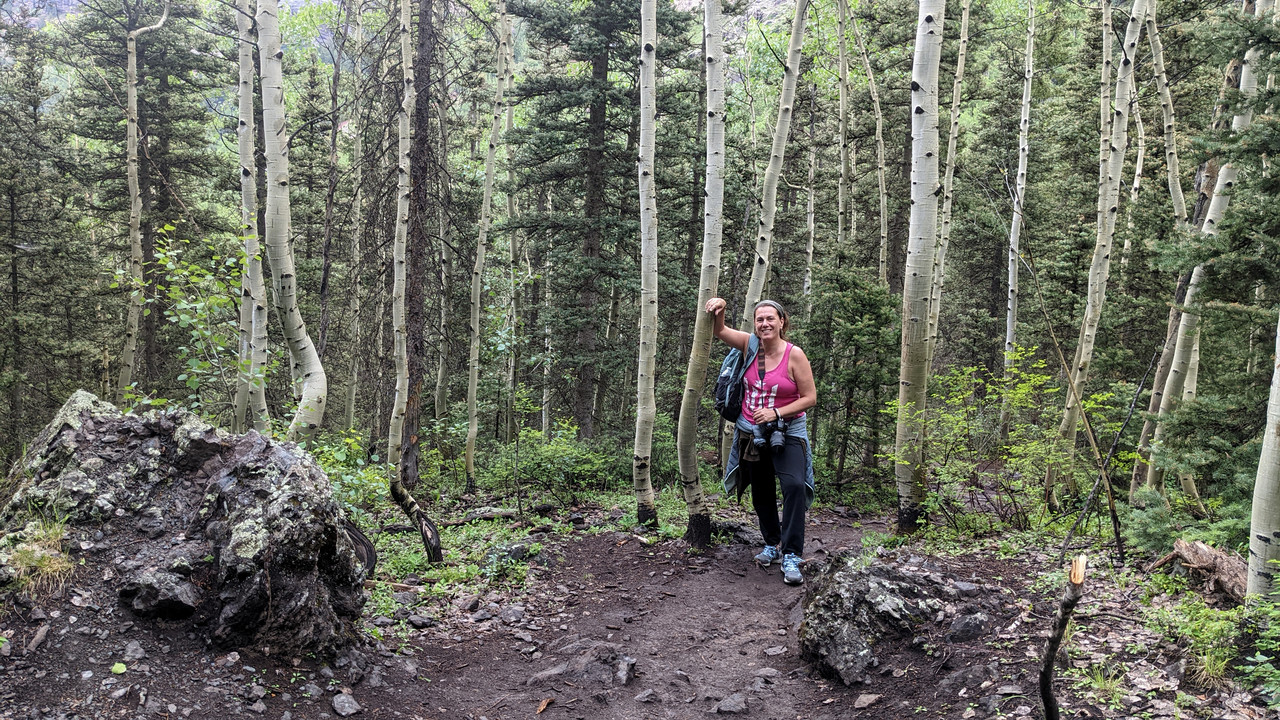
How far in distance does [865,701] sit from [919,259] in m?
3.77

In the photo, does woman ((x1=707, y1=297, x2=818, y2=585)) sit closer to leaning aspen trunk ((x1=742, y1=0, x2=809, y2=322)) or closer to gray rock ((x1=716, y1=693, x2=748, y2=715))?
leaning aspen trunk ((x1=742, y1=0, x2=809, y2=322))

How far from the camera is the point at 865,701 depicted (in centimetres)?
345

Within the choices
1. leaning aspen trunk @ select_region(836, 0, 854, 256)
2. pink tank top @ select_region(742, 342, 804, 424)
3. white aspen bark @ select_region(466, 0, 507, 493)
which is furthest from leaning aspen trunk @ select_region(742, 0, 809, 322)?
white aspen bark @ select_region(466, 0, 507, 493)

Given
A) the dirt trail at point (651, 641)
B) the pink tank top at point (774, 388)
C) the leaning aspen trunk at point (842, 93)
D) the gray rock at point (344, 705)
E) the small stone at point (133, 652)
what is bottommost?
the dirt trail at point (651, 641)

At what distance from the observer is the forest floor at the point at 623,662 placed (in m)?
2.81

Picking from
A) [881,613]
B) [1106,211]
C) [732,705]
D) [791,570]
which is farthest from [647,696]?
[1106,211]

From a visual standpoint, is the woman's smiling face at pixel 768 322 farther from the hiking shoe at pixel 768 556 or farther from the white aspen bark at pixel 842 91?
the white aspen bark at pixel 842 91

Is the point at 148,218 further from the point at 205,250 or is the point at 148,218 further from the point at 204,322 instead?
the point at 204,322

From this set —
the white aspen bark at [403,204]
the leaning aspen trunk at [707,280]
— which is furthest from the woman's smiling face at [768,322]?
the white aspen bark at [403,204]

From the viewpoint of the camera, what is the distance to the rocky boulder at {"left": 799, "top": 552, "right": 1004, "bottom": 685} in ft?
12.3

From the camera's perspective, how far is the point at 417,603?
17.0ft

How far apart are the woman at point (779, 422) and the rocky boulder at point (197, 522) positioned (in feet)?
10.5

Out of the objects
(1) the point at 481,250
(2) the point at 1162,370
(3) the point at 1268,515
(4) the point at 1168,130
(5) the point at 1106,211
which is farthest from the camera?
(1) the point at 481,250

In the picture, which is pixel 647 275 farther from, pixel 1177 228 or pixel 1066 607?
pixel 1177 228
